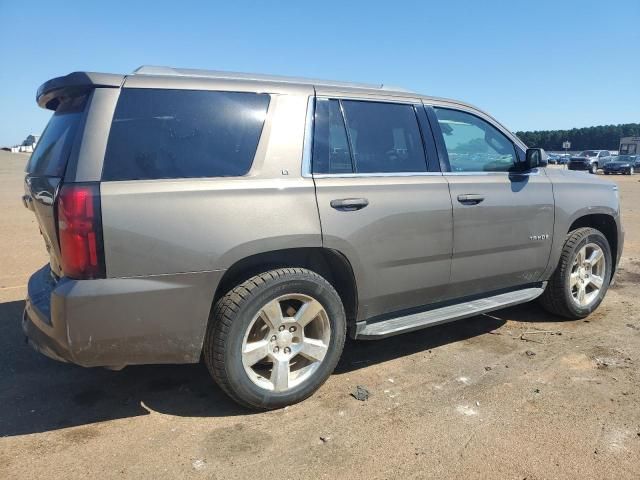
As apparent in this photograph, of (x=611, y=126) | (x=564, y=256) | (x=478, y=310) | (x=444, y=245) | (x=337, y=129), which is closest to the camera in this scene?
(x=337, y=129)

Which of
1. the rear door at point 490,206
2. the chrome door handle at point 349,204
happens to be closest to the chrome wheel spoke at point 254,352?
the chrome door handle at point 349,204

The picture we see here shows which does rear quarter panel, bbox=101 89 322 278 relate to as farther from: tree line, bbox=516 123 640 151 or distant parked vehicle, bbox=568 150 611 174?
tree line, bbox=516 123 640 151

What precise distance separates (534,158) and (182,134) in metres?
2.82

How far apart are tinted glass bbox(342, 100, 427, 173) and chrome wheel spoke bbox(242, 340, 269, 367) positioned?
125 cm

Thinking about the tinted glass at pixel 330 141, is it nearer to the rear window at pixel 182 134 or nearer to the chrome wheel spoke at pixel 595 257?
the rear window at pixel 182 134

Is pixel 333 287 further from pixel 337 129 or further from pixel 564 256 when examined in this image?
pixel 564 256

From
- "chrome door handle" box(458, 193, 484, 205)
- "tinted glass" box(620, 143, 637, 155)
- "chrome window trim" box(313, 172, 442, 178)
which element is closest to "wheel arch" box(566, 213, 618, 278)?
"chrome door handle" box(458, 193, 484, 205)

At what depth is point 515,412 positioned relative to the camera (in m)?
3.12

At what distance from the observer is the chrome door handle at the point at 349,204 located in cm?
324

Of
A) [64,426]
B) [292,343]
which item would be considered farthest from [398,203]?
[64,426]

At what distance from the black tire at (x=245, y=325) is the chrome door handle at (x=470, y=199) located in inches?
49.1

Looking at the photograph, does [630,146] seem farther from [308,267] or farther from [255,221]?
[255,221]

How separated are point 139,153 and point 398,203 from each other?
1.64 meters

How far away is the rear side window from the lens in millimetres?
3354
